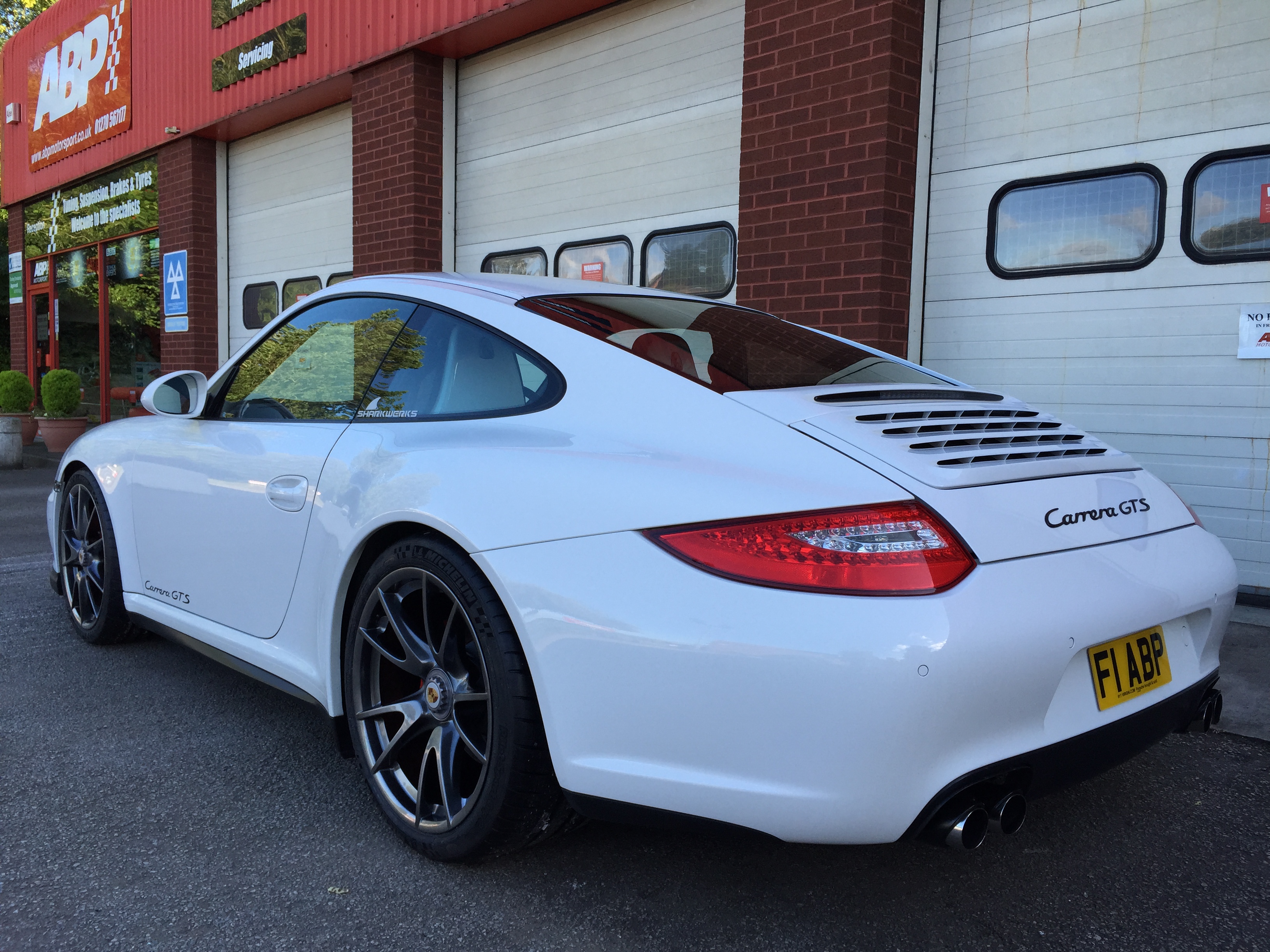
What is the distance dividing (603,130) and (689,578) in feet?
21.3

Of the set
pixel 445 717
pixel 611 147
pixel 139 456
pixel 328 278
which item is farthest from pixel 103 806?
pixel 328 278

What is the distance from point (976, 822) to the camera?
1.76 metres

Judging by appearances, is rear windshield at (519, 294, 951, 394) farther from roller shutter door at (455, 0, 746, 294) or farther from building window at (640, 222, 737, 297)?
roller shutter door at (455, 0, 746, 294)

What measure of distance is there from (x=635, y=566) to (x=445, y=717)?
708 millimetres

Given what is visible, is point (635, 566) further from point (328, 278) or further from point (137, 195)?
point (137, 195)

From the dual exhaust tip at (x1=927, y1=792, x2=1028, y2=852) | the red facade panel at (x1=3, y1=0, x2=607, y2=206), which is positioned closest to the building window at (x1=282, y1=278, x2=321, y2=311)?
the red facade panel at (x1=3, y1=0, x2=607, y2=206)

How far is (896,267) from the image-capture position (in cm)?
575

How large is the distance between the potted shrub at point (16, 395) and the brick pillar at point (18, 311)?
20.8 ft

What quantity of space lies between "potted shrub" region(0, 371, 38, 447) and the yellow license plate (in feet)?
41.0

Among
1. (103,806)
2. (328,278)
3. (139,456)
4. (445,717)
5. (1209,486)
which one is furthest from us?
(328,278)

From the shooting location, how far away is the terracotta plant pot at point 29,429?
1305 centimetres

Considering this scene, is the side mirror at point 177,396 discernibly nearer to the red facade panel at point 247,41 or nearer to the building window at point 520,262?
the building window at point 520,262

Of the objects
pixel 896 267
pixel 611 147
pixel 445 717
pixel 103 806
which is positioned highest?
pixel 611 147

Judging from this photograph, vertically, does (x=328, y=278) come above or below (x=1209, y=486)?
above
